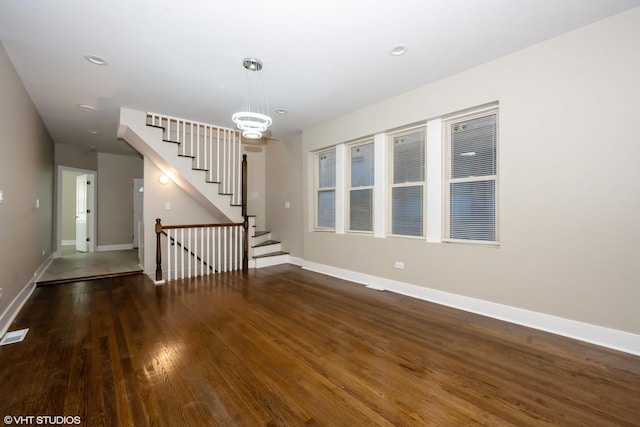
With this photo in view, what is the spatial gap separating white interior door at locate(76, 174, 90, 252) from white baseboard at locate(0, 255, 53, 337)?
119 inches

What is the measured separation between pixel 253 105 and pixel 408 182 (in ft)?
8.61

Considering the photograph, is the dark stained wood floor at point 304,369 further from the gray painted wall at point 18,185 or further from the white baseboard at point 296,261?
the white baseboard at point 296,261

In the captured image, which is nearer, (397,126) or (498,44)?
(498,44)

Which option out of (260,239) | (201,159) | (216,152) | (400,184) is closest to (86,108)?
(201,159)

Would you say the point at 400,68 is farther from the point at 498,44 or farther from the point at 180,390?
the point at 180,390

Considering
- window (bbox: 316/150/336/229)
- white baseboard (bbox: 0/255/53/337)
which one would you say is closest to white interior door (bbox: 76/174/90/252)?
white baseboard (bbox: 0/255/53/337)

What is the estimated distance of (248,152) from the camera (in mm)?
6941

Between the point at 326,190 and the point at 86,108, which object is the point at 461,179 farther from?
the point at 86,108

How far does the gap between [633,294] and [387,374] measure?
222 centimetres

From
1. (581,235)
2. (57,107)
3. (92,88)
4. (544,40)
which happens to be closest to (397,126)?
(544,40)

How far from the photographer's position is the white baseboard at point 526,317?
2344 mm

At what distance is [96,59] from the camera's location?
2.95 m

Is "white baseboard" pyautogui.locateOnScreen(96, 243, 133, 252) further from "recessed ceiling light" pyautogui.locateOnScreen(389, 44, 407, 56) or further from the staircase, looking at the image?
"recessed ceiling light" pyautogui.locateOnScreen(389, 44, 407, 56)

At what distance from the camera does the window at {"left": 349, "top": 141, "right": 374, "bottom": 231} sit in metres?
4.55
